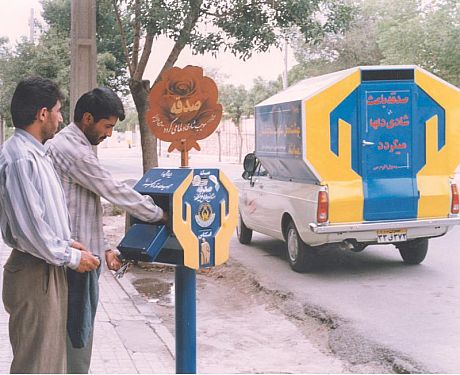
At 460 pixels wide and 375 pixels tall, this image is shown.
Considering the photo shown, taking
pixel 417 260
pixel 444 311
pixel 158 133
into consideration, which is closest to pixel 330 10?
pixel 417 260

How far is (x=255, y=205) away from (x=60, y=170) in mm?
7389

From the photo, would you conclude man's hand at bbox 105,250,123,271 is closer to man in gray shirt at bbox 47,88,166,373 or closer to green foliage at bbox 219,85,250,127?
man in gray shirt at bbox 47,88,166,373

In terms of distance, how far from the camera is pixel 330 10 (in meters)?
10.5

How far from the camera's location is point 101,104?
3656mm

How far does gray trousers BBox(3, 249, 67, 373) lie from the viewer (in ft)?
10.7

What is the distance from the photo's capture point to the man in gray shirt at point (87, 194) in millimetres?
3570

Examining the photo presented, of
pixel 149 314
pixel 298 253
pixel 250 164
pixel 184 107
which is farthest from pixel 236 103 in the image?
pixel 184 107

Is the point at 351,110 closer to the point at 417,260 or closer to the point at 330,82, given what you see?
the point at 330,82

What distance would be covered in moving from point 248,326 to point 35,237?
4.06 metres

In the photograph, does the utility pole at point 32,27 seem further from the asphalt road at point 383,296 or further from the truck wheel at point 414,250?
the truck wheel at point 414,250

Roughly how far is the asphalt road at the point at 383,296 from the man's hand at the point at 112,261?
110 inches

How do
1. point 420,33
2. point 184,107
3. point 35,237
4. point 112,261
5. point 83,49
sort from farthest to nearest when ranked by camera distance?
1. point 420,33
2. point 83,49
3. point 184,107
4. point 112,261
5. point 35,237

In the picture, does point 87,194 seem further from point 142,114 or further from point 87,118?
point 142,114

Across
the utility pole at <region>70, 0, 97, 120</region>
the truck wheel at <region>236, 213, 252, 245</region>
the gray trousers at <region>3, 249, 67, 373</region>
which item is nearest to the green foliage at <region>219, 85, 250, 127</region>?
the truck wheel at <region>236, 213, 252, 245</region>
